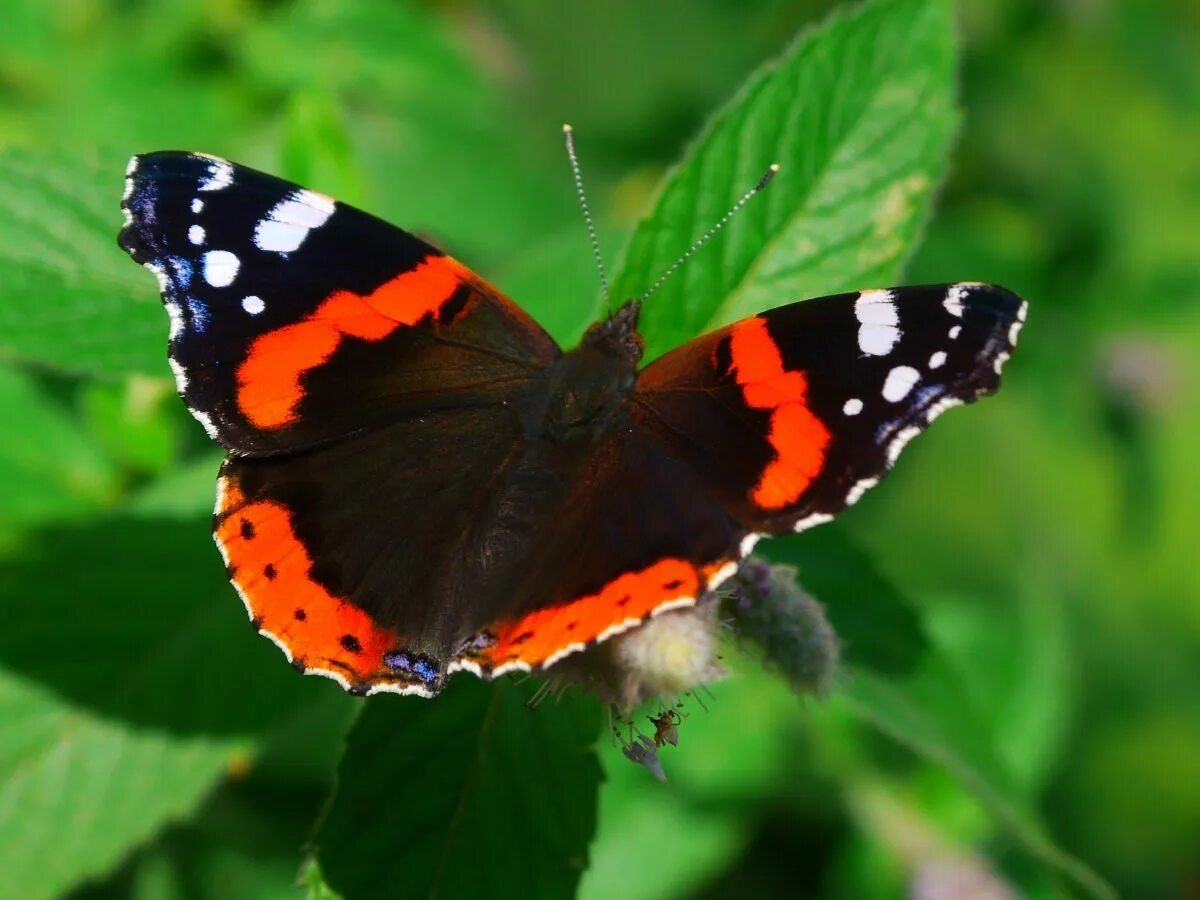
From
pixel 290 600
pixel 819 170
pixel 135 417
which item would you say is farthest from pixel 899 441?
pixel 135 417

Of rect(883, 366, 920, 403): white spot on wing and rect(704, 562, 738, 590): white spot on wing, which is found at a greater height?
rect(883, 366, 920, 403): white spot on wing

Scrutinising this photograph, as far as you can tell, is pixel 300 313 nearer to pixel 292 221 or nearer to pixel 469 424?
pixel 292 221

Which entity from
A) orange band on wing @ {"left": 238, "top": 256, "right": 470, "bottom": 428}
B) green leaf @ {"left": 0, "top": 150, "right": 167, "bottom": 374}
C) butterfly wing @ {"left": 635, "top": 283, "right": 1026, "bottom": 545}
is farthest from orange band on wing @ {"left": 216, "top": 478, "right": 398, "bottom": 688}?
butterfly wing @ {"left": 635, "top": 283, "right": 1026, "bottom": 545}

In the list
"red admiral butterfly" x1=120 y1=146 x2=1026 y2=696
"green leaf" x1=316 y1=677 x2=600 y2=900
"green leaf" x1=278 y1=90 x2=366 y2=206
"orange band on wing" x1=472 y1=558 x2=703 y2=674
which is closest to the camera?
"orange band on wing" x1=472 y1=558 x2=703 y2=674

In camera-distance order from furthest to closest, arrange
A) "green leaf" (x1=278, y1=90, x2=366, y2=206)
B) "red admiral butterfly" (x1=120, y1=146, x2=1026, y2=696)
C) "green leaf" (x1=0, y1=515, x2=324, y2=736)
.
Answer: "green leaf" (x1=278, y1=90, x2=366, y2=206)
"green leaf" (x1=0, y1=515, x2=324, y2=736)
"red admiral butterfly" (x1=120, y1=146, x2=1026, y2=696)

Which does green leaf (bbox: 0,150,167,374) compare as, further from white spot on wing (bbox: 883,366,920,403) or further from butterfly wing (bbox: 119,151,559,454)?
white spot on wing (bbox: 883,366,920,403)

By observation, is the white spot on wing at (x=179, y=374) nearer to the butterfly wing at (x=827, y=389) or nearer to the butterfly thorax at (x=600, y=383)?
the butterfly thorax at (x=600, y=383)

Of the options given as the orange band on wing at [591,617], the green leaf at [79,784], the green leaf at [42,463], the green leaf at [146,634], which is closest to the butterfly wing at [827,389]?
the orange band on wing at [591,617]

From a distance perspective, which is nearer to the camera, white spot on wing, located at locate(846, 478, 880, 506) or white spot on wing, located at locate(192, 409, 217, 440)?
white spot on wing, located at locate(846, 478, 880, 506)
